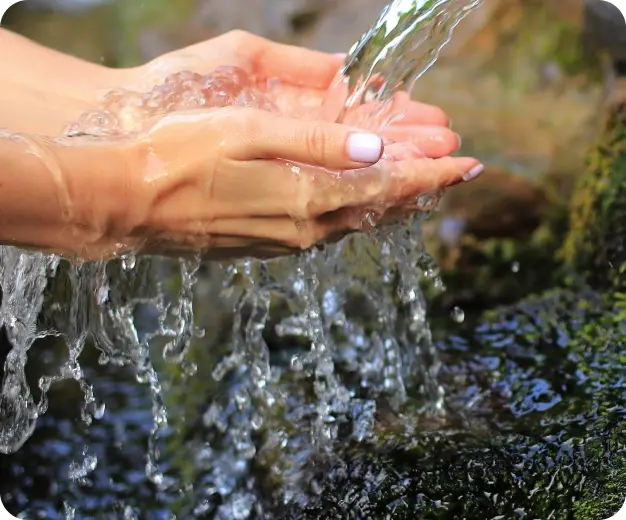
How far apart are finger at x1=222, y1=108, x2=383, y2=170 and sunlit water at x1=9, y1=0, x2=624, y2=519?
0.15 metres

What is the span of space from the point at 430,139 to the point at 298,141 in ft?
1.32

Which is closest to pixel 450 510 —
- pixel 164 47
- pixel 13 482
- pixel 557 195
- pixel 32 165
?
pixel 32 165

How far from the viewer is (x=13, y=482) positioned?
1860 mm

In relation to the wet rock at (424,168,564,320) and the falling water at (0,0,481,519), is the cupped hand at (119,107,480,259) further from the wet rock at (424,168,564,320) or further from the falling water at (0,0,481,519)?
the wet rock at (424,168,564,320)

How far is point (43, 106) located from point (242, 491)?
3.40 ft

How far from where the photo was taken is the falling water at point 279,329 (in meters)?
1.49

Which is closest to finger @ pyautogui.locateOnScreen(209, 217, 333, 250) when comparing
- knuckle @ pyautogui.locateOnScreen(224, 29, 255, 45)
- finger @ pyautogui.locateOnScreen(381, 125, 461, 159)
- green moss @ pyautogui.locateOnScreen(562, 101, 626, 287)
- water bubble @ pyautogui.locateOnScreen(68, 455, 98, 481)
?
finger @ pyautogui.locateOnScreen(381, 125, 461, 159)

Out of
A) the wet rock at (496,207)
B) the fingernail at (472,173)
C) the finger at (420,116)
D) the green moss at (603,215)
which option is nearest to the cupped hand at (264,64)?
the finger at (420,116)

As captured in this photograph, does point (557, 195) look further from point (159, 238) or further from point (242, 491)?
point (159, 238)

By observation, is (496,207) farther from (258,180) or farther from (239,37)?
(258,180)

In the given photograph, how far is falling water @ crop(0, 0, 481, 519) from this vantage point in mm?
1489

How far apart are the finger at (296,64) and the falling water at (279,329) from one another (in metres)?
0.05

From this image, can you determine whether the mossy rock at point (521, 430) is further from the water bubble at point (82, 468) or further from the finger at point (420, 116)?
the finger at point (420, 116)

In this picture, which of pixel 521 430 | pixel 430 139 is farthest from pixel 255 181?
pixel 521 430
